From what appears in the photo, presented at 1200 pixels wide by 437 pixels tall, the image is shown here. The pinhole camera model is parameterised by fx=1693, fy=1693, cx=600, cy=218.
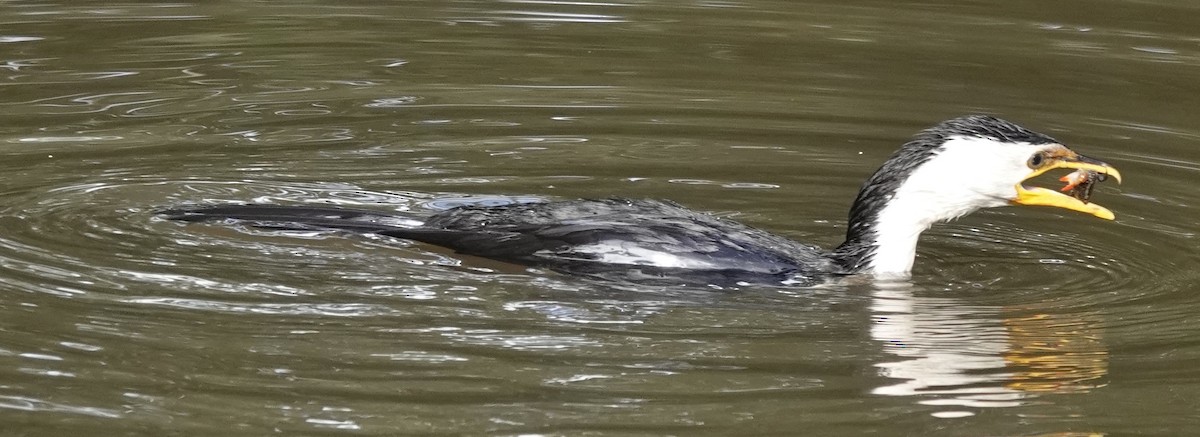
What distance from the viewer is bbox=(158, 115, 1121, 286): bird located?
21.6 ft

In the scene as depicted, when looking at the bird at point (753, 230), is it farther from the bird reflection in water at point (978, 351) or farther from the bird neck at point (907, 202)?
the bird reflection in water at point (978, 351)

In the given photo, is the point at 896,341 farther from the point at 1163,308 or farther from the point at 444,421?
the point at 444,421

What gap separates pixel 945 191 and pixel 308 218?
2.61 meters

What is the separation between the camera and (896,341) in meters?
5.99

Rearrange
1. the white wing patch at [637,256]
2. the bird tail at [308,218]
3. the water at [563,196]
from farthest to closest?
the bird tail at [308,218] → the white wing patch at [637,256] → the water at [563,196]

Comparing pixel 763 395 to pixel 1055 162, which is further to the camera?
pixel 1055 162

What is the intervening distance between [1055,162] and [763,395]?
206cm

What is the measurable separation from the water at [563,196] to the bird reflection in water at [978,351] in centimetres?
2

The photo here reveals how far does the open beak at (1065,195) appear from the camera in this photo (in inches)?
263

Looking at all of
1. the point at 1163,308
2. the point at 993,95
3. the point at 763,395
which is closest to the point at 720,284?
the point at 763,395

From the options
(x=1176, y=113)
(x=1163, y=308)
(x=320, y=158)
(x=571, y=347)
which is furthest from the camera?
(x=1176, y=113)

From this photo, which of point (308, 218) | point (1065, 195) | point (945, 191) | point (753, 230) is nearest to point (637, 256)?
point (753, 230)

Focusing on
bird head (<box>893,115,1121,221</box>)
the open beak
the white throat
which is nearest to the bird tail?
the white throat

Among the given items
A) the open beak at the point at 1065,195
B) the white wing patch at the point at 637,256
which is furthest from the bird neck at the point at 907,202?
the white wing patch at the point at 637,256
